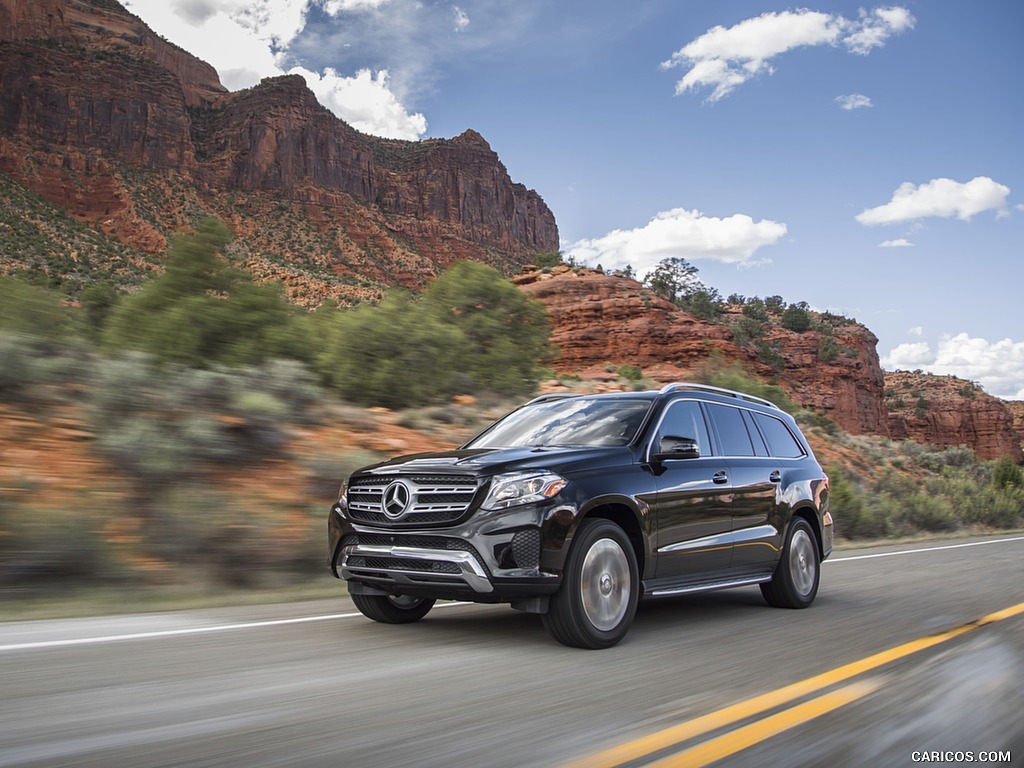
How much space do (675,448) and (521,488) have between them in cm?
132

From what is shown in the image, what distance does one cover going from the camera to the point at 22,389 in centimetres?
1190

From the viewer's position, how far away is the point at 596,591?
18.5 ft

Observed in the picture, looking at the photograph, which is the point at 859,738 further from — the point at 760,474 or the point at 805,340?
the point at 805,340

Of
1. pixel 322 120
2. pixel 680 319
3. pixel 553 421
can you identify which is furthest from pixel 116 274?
pixel 322 120

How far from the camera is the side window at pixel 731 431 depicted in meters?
7.44

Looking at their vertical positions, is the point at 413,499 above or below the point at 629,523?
above

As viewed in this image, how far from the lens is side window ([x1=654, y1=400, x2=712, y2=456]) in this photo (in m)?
6.78

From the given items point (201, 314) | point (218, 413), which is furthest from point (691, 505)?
point (201, 314)

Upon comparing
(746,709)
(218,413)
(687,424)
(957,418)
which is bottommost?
(746,709)

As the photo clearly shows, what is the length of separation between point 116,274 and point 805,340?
50.9m

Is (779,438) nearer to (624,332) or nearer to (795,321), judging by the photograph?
(624,332)

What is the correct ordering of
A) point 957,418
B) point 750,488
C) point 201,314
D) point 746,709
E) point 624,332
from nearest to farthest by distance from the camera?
point 746,709
point 750,488
point 201,314
point 624,332
point 957,418

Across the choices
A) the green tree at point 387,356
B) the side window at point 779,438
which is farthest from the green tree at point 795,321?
the side window at point 779,438

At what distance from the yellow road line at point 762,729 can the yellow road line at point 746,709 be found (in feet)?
0.32
